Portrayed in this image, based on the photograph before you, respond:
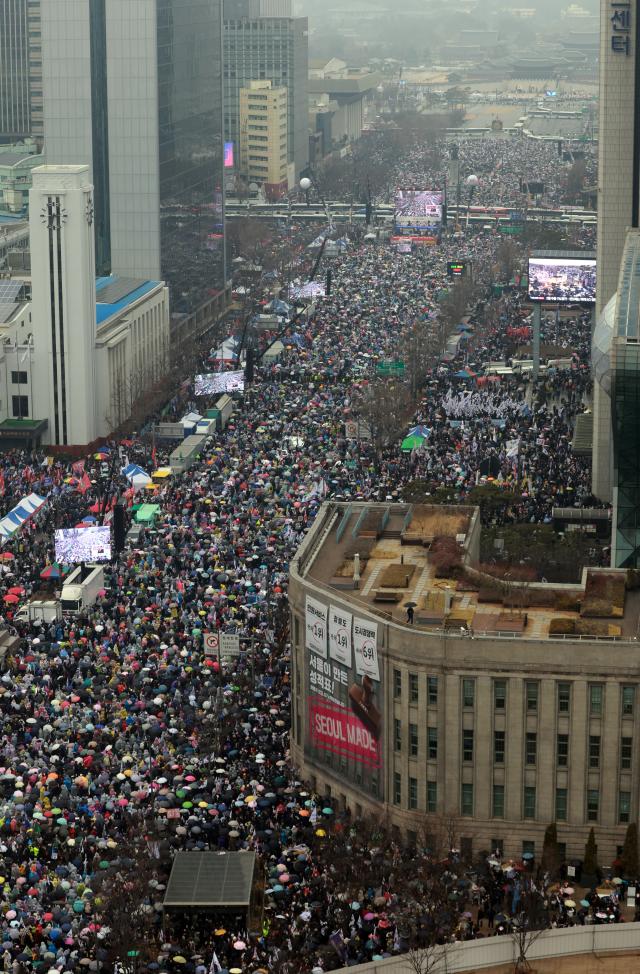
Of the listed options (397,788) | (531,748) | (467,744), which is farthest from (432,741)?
(531,748)

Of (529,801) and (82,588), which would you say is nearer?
(529,801)

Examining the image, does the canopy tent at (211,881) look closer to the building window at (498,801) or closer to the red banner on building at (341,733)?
the red banner on building at (341,733)

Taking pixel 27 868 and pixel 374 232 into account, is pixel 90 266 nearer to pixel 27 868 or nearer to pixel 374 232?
pixel 27 868

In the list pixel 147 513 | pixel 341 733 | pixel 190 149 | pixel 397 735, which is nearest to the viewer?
pixel 397 735

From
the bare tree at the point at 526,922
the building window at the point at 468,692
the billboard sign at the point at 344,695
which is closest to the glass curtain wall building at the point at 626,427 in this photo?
the billboard sign at the point at 344,695

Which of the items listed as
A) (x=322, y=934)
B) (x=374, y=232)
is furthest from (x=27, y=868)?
(x=374, y=232)

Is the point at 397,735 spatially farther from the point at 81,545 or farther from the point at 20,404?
the point at 20,404

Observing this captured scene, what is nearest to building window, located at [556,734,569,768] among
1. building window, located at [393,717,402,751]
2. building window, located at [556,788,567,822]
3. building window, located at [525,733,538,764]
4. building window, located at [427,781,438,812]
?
building window, located at [525,733,538,764]
